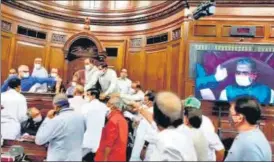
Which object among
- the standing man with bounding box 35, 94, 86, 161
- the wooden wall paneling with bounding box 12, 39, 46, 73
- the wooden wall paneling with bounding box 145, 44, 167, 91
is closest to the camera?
the standing man with bounding box 35, 94, 86, 161

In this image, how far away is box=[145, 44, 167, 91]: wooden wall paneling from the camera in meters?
6.65

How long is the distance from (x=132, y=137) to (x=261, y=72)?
109 inches

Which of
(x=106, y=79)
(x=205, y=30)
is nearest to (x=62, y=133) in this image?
(x=106, y=79)

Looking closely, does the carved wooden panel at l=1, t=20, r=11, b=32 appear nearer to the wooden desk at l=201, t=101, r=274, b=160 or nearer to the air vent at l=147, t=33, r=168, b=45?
the air vent at l=147, t=33, r=168, b=45

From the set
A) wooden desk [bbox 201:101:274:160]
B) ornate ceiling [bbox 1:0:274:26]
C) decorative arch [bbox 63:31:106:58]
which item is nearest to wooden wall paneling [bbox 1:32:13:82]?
ornate ceiling [bbox 1:0:274:26]

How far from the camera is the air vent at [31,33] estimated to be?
686 centimetres

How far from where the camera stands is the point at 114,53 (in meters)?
7.70

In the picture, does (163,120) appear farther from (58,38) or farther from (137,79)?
(58,38)

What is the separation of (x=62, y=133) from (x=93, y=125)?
78 cm

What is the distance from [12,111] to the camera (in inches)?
110

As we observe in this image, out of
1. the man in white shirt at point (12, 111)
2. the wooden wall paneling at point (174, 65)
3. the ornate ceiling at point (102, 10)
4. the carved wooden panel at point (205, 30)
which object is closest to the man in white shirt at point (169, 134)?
the man in white shirt at point (12, 111)

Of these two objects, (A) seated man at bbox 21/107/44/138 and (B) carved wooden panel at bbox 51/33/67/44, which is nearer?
(A) seated man at bbox 21/107/44/138

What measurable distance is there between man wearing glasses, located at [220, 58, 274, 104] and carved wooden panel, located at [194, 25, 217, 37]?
0.73m

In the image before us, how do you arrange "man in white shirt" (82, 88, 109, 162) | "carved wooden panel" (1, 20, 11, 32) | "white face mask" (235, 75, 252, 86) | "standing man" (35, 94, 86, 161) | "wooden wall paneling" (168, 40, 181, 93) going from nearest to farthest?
"standing man" (35, 94, 86, 161) → "man in white shirt" (82, 88, 109, 162) → "white face mask" (235, 75, 252, 86) → "wooden wall paneling" (168, 40, 181, 93) → "carved wooden panel" (1, 20, 11, 32)
